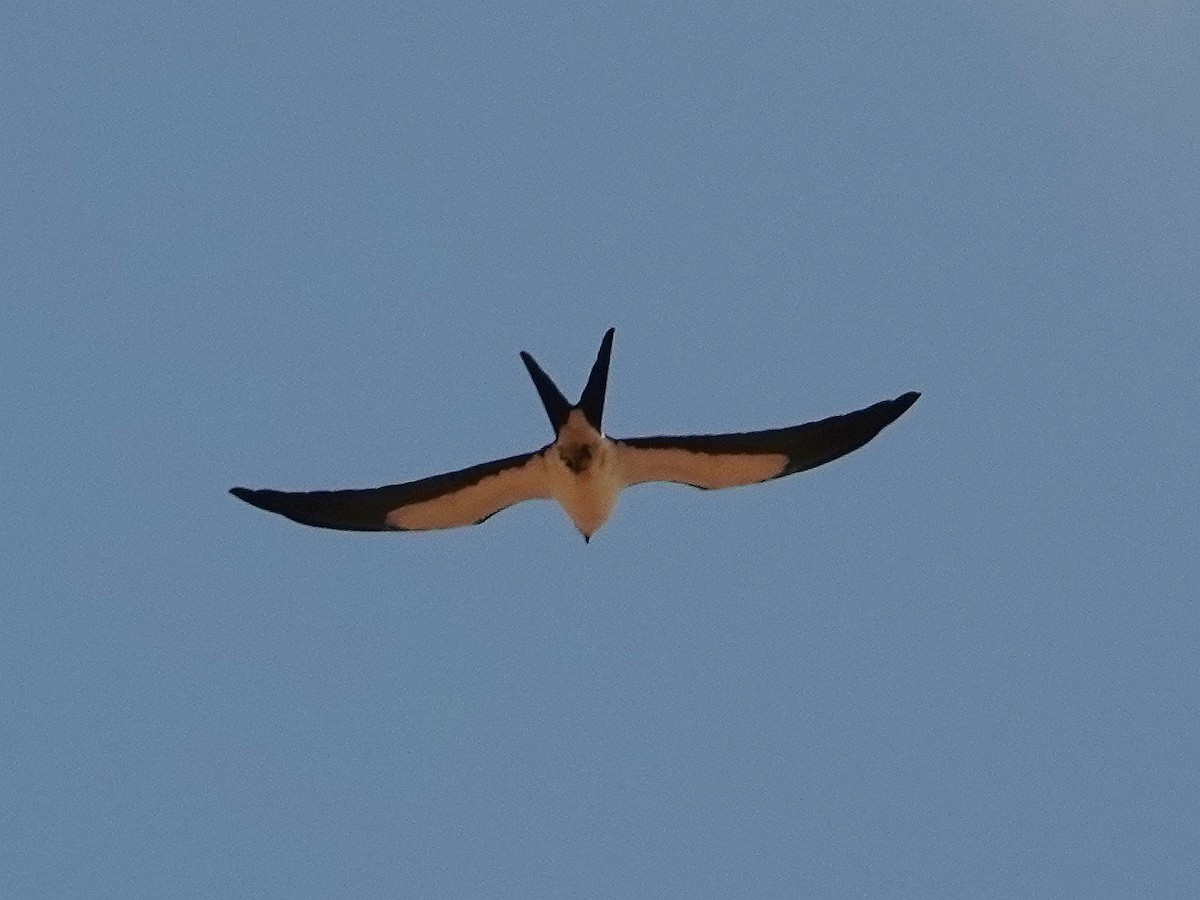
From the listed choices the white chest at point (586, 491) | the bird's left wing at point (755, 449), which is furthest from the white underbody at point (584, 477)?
the bird's left wing at point (755, 449)

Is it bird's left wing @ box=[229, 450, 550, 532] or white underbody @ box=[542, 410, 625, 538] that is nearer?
white underbody @ box=[542, 410, 625, 538]

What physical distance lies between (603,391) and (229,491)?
4269mm

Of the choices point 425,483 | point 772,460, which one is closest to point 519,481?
point 425,483

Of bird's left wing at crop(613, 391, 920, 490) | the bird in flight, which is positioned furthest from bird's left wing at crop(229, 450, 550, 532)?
bird's left wing at crop(613, 391, 920, 490)

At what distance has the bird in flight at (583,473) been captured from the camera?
20109mm

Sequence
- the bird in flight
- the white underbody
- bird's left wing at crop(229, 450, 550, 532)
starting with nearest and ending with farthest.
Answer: the white underbody
the bird in flight
bird's left wing at crop(229, 450, 550, 532)

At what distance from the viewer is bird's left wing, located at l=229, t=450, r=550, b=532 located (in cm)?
2069

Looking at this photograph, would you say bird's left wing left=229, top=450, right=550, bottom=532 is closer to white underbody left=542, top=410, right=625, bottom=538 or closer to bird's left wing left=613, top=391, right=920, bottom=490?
white underbody left=542, top=410, right=625, bottom=538

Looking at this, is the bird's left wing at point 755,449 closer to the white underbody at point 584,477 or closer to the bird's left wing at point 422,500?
the white underbody at point 584,477

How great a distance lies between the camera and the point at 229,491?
69.3 ft

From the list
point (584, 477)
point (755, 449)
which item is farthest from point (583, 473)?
point (755, 449)

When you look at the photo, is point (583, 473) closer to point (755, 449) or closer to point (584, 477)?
point (584, 477)

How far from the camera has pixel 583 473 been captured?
792 inches

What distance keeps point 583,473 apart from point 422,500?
72.3 inches
